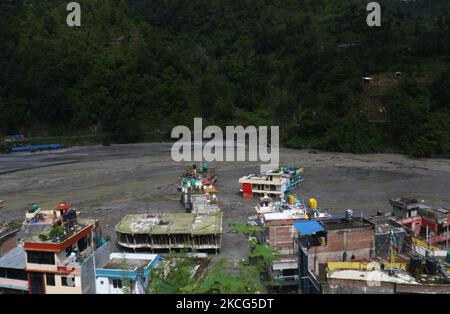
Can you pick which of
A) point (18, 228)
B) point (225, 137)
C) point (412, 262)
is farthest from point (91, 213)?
point (225, 137)

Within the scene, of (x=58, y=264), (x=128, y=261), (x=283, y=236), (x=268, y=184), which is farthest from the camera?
(x=268, y=184)

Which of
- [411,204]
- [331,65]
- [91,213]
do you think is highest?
[331,65]

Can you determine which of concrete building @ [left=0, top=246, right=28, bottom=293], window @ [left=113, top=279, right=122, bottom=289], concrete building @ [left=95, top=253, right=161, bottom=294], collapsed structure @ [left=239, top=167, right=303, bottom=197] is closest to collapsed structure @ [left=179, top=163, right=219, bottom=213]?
collapsed structure @ [left=239, top=167, right=303, bottom=197]

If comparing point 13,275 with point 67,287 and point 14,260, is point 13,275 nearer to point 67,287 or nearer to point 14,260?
point 14,260

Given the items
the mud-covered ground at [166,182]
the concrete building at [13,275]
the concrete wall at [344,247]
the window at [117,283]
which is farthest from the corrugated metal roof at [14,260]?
the concrete wall at [344,247]

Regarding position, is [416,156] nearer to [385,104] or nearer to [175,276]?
[385,104]

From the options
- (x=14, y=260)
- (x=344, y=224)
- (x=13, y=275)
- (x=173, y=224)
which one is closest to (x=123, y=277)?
(x=13, y=275)
